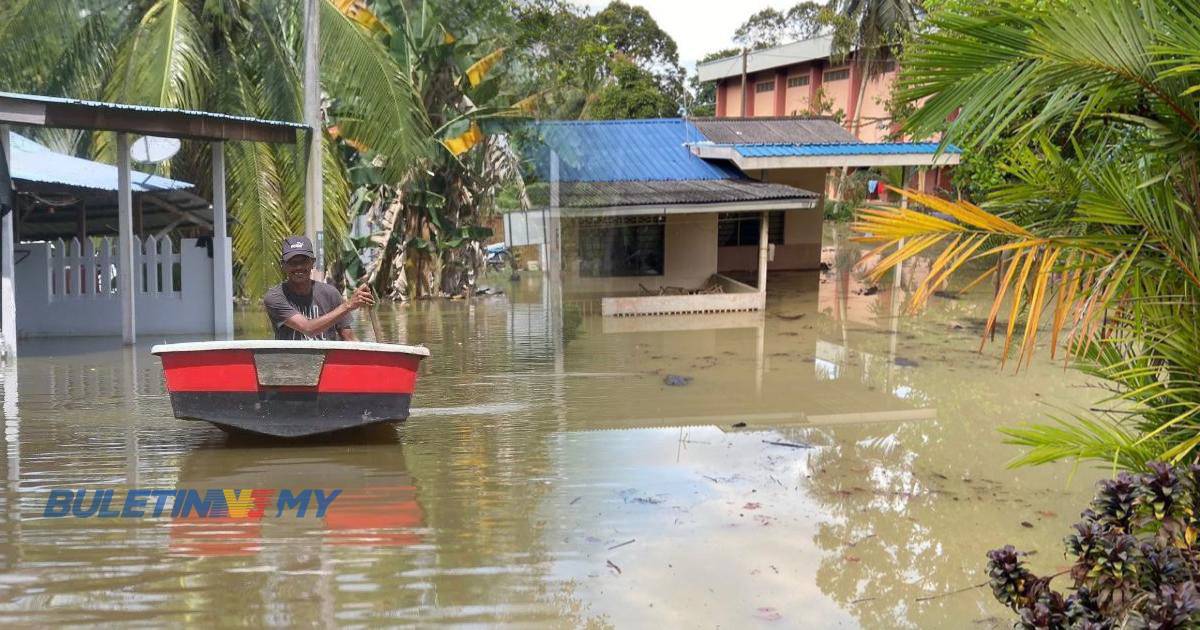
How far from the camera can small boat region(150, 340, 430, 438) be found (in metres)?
8.04

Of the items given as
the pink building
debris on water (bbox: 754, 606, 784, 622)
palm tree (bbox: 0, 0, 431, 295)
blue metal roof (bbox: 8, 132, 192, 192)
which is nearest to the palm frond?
palm tree (bbox: 0, 0, 431, 295)

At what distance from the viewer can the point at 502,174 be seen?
26047 millimetres

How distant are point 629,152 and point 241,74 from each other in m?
8.31

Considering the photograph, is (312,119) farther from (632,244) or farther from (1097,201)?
(1097,201)

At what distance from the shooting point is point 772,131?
25609 millimetres

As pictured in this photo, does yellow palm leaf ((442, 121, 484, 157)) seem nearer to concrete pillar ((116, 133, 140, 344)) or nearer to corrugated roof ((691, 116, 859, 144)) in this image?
corrugated roof ((691, 116, 859, 144))

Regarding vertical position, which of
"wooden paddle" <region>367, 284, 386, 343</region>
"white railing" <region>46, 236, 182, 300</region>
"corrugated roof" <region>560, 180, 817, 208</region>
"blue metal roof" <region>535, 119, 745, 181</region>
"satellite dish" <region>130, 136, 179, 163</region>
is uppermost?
"blue metal roof" <region>535, 119, 745, 181</region>

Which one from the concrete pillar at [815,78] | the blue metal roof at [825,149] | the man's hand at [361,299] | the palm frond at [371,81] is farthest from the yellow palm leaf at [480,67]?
the concrete pillar at [815,78]

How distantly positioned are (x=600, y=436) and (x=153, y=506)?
12.8ft

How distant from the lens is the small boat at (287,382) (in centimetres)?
804

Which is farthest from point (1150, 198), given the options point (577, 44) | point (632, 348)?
point (577, 44)

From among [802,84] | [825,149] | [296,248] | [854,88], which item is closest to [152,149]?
[296,248]

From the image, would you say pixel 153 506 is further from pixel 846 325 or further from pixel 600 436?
pixel 846 325

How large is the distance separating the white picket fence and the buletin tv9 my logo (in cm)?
735
